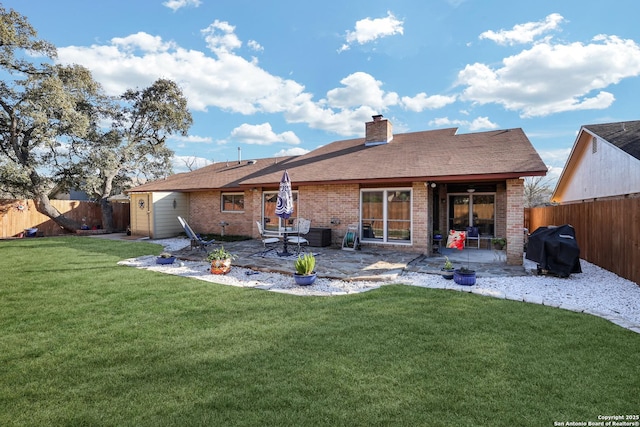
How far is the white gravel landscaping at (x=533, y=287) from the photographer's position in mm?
5324

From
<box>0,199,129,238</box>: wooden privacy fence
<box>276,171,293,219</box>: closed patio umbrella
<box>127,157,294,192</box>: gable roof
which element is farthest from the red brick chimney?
<box>0,199,129,238</box>: wooden privacy fence

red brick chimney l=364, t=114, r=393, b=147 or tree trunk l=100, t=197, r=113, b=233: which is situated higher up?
red brick chimney l=364, t=114, r=393, b=147

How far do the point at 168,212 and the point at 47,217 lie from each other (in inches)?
325

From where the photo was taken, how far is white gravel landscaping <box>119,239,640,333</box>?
5324 millimetres

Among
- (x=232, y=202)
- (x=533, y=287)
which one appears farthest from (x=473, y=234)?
(x=232, y=202)

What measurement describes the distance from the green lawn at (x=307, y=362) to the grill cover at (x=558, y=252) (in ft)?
9.56

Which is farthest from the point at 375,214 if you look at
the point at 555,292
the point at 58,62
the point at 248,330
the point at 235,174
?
→ the point at 58,62

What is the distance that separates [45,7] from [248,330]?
13.7m

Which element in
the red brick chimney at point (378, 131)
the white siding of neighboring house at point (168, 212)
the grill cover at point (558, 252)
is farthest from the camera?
the white siding of neighboring house at point (168, 212)

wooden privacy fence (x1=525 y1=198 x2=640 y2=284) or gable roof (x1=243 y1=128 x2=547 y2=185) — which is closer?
wooden privacy fence (x1=525 y1=198 x2=640 y2=284)

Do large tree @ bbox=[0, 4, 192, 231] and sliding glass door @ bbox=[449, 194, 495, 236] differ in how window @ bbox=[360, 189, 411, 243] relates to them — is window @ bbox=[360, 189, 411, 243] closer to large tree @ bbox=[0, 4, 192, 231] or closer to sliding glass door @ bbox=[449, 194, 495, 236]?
sliding glass door @ bbox=[449, 194, 495, 236]

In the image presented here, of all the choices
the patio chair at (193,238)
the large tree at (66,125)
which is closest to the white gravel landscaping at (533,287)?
the patio chair at (193,238)

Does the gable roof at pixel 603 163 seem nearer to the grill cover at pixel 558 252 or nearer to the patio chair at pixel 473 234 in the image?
the patio chair at pixel 473 234

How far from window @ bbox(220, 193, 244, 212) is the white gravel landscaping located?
7.07 metres
